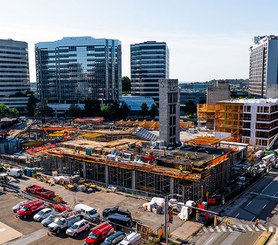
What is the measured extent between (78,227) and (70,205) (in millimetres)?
10540

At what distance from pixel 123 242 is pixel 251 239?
54.7 ft

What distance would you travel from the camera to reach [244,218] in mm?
46312

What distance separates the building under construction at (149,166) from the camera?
51.8 meters

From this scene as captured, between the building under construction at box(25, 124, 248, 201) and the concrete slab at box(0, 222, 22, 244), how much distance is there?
69.1 ft

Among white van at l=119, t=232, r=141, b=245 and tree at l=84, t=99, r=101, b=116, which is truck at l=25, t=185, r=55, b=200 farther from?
tree at l=84, t=99, r=101, b=116

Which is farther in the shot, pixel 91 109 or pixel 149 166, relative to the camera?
pixel 91 109

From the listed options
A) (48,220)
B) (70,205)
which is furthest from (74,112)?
(48,220)

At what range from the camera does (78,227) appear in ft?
135

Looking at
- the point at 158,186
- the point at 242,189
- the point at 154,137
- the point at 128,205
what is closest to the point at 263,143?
the point at 154,137

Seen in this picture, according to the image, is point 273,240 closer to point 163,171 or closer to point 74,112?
point 163,171

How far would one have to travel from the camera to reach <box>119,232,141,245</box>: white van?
36450mm

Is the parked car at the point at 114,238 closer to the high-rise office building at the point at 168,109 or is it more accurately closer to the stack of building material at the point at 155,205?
the stack of building material at the point at 155,205

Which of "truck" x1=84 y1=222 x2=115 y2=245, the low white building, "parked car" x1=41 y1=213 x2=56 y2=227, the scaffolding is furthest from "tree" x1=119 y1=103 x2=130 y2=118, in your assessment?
"truck" x1=84 y1=222 x2=115 y2=245

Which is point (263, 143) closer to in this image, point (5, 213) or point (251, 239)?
point (251, 239)
